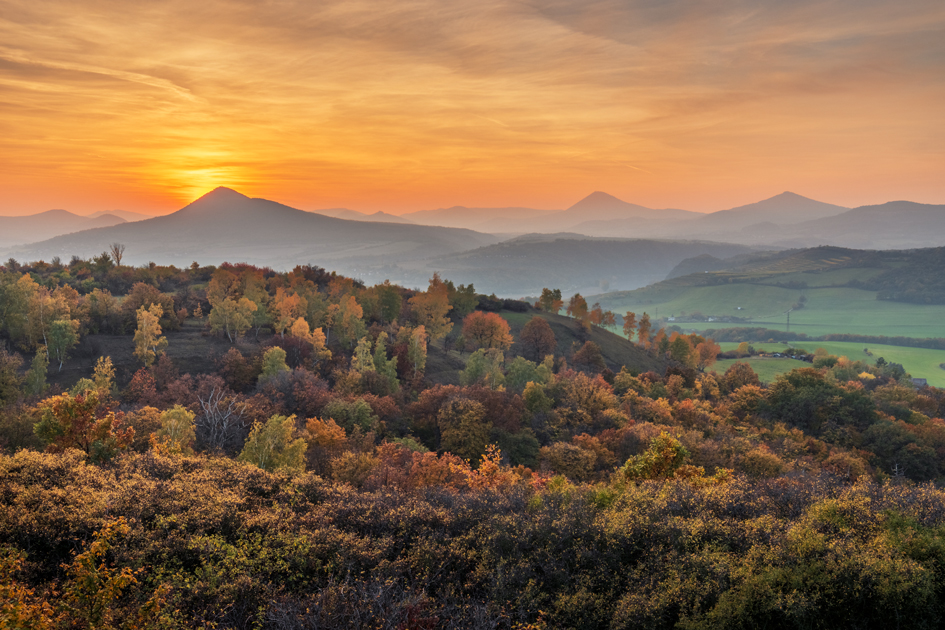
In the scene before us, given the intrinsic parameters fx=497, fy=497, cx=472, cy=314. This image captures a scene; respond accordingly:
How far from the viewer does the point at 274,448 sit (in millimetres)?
36406

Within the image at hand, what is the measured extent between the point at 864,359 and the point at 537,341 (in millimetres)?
127841

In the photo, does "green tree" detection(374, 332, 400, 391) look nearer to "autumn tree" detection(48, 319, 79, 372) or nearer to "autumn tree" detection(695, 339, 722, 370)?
"autumn tree" detection(48, 319, 79, 372)

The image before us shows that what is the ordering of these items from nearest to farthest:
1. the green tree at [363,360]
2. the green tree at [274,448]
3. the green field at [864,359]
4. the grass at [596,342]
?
the green tree at [274,448] < the green tree at [363,360] < the grass at [596,342] < the green field at [864,359]

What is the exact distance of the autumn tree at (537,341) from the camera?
117106 millimetres

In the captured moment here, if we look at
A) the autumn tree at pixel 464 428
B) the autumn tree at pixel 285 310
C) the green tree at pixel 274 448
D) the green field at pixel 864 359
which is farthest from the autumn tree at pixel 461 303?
the green tree at pixel 274 448

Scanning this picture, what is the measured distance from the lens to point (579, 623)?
52.9ft

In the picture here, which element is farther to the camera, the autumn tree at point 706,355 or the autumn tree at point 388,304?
the autumn tree at point 706,355

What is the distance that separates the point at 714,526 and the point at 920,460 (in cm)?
5827

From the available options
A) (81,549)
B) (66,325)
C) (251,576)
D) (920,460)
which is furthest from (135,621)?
(920,460)

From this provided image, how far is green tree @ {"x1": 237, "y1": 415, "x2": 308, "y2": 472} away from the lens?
35.3 metres

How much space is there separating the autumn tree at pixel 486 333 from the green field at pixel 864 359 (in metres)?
74.9

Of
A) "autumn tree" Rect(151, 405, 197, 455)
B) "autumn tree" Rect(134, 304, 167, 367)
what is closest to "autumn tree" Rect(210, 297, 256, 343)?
"autumn tree" Rect(134, 304, 167, 367)

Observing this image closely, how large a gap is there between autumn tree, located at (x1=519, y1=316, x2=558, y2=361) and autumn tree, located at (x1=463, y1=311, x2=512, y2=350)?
6752 mm

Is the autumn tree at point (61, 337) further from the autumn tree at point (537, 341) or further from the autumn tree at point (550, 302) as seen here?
the autumn tree at point (550, 302)
